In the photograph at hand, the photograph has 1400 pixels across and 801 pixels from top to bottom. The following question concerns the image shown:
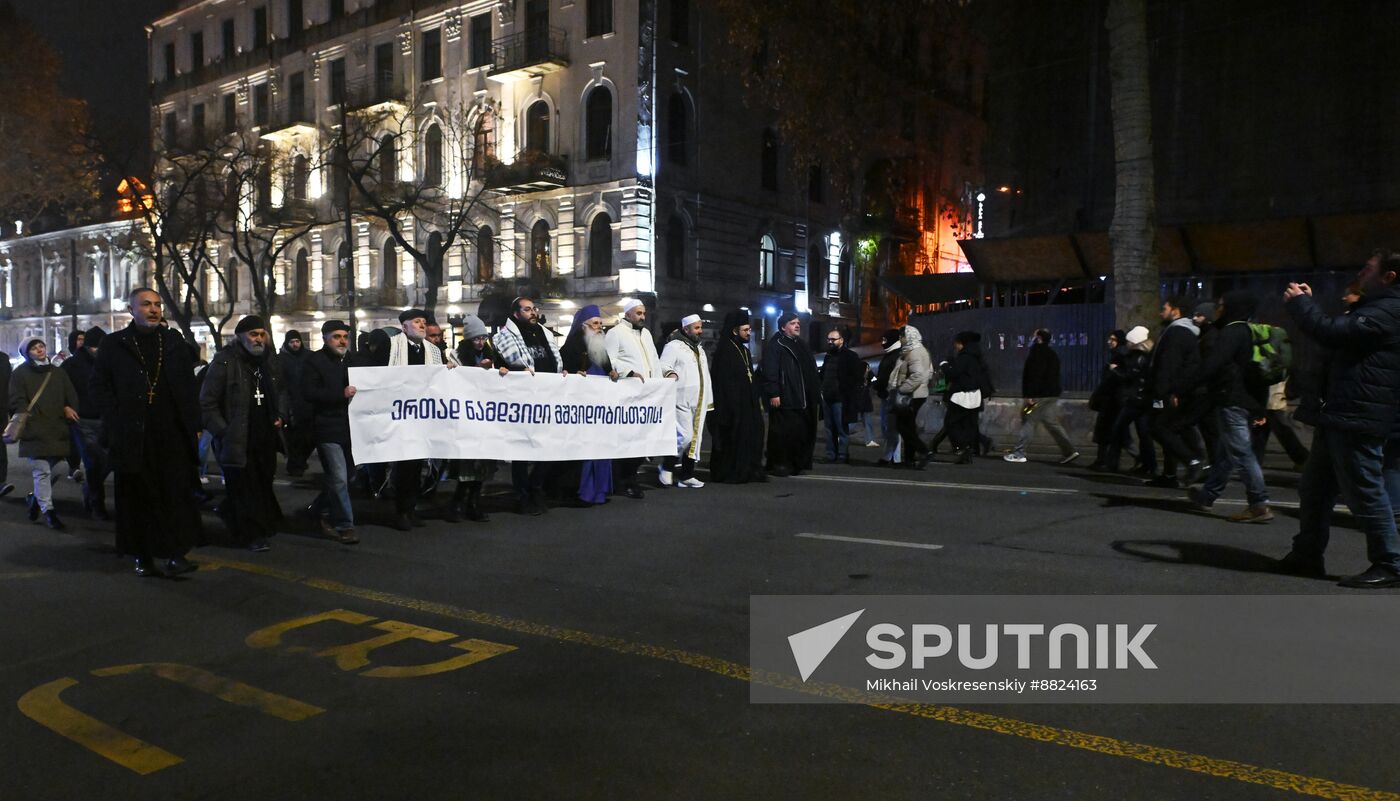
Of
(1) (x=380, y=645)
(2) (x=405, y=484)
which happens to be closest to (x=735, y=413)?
(2) (x=405, y=484)

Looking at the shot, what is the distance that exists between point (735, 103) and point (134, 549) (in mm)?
35136

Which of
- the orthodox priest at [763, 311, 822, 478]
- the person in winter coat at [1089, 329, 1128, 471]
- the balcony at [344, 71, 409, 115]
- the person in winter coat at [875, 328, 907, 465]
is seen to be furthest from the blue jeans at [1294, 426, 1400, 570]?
the balcony at [344, 71, 409, 115]

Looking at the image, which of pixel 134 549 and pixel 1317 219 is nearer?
pixel 134 549

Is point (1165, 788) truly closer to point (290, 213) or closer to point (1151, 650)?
point (1151, 650)

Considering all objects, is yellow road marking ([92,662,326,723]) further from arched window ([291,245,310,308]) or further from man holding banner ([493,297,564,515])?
arched window ([291,245,310,308])

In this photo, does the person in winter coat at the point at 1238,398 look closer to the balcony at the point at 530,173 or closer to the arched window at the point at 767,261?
the balcony at the point at 530,173

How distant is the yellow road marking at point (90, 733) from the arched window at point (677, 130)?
3374cm

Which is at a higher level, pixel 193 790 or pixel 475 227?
pixel 475 227

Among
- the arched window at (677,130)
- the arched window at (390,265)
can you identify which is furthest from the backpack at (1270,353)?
the arched window at (390,265)

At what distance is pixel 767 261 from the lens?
4262cm

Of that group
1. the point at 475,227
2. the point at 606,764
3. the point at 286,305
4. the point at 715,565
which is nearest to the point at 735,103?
the point at 475,227

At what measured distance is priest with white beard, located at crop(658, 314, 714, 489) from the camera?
38.8 ft

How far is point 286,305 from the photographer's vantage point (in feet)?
158

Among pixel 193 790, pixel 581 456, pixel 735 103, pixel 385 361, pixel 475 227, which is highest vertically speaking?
pixel 735 103
